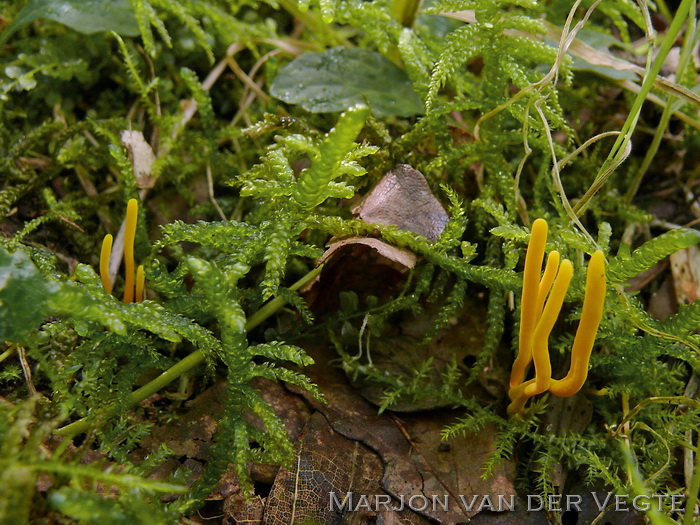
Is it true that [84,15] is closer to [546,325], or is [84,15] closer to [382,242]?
[382,242]

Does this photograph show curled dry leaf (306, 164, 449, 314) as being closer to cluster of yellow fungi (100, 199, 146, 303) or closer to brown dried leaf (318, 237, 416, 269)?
brown dried leaf (318, 237, 416, 269)

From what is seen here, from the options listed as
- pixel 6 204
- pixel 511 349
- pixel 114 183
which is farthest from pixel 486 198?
pixel 6 204

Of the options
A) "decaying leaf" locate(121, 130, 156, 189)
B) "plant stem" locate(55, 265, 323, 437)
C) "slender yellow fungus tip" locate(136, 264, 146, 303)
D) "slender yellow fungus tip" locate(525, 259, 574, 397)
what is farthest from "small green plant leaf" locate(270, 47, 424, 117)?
"slender yellow fungus tip" locate(525, 259, 574, 397)

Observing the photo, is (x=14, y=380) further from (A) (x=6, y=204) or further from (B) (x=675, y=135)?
(B) (x=675, y=135)

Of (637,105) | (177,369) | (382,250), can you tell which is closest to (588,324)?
(382,250)

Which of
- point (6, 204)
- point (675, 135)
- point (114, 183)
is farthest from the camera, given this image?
point (675, 135)

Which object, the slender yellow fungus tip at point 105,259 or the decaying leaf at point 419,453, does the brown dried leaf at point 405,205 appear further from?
the slender yellow fungus tip at point 105,259

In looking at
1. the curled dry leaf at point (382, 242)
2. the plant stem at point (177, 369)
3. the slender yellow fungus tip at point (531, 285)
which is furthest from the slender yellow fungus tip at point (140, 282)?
the slender yellow fungus tip at point (531, 285)
